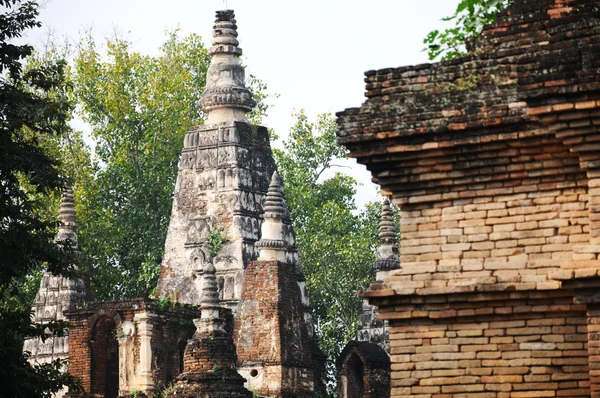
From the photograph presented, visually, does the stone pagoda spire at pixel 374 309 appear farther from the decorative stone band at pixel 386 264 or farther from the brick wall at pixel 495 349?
the brick wall at pixel 495 349

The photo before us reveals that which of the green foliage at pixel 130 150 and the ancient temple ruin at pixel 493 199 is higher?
the green foliage at pixel 130 150

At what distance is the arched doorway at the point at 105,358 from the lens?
30594 mm

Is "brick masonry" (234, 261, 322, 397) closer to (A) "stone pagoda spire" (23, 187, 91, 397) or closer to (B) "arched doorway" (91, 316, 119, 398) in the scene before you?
(B) "arched doorway" (91, 316, 119, 398)

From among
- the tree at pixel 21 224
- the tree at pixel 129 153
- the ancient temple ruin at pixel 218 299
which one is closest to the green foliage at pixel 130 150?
the tree at pixel 129 153

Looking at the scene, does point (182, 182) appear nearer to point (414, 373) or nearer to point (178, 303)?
point (178, 303)

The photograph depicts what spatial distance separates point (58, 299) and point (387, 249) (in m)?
7.55

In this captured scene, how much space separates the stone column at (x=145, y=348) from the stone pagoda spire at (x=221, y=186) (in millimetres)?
3010

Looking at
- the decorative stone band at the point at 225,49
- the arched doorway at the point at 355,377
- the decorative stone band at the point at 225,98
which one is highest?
the decorative stone band at the point at 225,49

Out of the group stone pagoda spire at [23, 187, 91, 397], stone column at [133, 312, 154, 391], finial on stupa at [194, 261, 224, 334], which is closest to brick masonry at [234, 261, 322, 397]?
finial on stupa at [194, 261, 224, 334]

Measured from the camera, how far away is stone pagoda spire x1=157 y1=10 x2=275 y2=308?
1314 inches

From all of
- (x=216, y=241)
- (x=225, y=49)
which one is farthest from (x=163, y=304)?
(x=225, y=49)

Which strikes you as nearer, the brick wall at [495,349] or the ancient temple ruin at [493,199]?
the ancient temple ruin at [493,199]

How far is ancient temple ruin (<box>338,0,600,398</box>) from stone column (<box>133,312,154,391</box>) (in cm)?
1908

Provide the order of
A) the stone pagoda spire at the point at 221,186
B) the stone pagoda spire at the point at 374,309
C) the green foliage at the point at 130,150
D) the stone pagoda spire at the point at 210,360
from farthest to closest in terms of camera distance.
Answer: the green foliage at the point at 130,150
the stone pagoda spire at the point at 374,309
the stone pagoda spire at the point at 221,186
the stone pagoda spire at the point at 210,360
